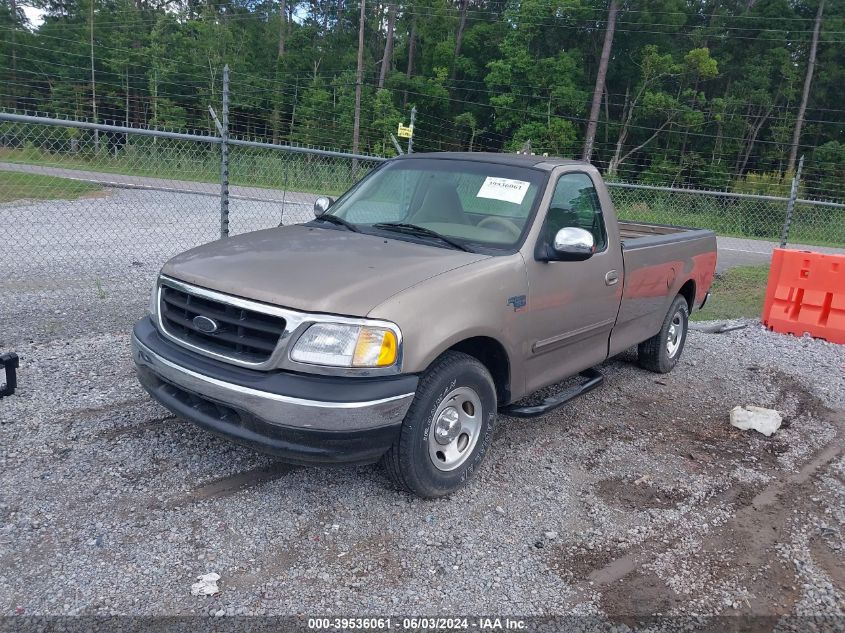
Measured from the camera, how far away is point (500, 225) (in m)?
4.25

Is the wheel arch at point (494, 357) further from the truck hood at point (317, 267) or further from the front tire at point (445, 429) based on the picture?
the truck hood at point (317, 267)

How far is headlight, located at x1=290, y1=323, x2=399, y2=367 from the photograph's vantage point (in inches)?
124

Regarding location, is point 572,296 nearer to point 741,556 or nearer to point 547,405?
point 547,405

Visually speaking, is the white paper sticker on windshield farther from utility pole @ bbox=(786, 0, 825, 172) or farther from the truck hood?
utility pole @ bbox=(786, 0, 825, 172)

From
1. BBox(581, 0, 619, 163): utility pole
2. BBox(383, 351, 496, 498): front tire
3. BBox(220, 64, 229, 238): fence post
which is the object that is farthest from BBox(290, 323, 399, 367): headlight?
BBox(581, 0, 619, 163): utility pole

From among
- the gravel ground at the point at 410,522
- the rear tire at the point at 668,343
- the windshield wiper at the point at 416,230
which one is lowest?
the gravel ground at the point at 410,522

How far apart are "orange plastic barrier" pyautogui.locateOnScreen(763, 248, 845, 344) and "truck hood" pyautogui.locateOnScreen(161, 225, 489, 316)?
615 centimetres

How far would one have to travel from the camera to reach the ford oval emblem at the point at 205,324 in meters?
3.41

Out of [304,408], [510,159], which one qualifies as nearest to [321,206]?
[510,159]

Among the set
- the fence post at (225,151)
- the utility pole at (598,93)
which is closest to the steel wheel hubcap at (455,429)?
the fence post at (225,151)

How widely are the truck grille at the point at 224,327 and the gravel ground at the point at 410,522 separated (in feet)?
2.69

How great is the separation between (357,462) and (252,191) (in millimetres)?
13041

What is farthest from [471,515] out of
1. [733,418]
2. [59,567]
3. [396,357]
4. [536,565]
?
[733,418]

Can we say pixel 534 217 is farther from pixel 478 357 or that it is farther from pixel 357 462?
pixel 357 462
